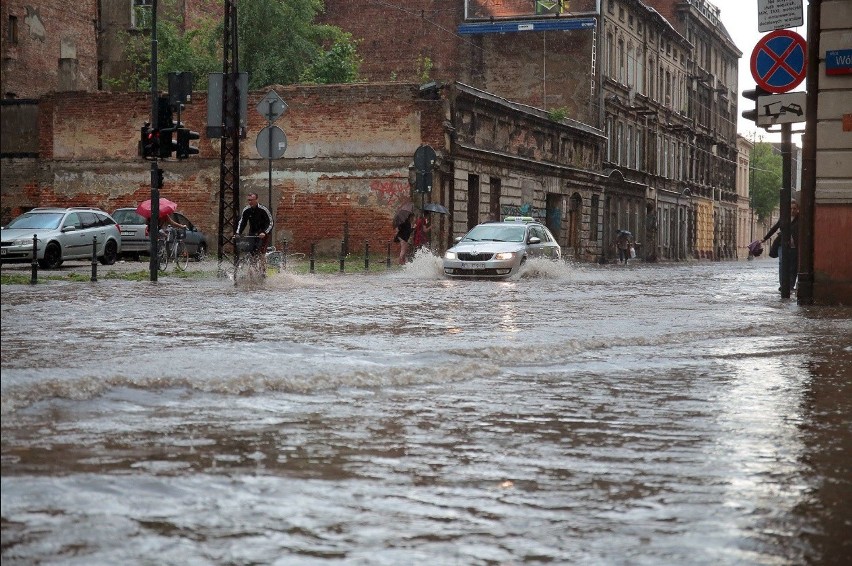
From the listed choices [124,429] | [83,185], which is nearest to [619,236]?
[83,185]

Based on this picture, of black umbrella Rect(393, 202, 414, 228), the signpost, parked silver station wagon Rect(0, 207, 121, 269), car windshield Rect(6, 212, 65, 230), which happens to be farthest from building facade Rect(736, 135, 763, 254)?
the signpost

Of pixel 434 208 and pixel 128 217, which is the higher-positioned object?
pixel 434 208

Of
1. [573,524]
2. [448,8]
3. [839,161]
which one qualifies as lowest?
[573,524]

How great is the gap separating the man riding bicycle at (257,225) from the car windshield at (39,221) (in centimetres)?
920

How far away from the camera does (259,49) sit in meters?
54.2

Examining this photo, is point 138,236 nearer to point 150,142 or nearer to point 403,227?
point 403,227

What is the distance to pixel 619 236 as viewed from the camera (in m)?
60.9

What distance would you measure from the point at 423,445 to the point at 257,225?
Answer: 18623 mm

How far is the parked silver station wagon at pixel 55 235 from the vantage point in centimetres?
3058

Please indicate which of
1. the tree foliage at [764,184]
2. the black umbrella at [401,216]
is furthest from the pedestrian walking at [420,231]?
the tree foliage at [764,184]

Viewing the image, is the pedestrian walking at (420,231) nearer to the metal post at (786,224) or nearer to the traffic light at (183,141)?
the traffic light at (183,141)

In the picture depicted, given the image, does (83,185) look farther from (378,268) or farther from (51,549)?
(51,549)

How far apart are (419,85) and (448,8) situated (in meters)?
14.8

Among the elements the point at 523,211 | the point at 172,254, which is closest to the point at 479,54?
the point at 523,211
